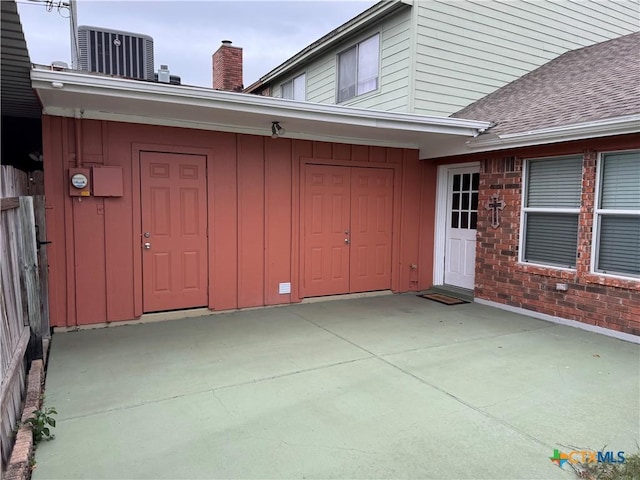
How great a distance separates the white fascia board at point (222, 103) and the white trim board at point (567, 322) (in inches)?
101

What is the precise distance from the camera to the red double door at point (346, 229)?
6566mm

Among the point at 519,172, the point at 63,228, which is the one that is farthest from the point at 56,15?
the point at 519,172

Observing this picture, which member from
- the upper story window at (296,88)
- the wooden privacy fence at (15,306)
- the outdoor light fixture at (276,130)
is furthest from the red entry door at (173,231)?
the upper story window at (296,88)

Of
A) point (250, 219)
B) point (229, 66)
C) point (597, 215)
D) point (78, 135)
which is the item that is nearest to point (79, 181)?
point (78, 135)

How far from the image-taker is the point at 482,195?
6.59 m

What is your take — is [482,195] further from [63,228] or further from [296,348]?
[63,228]

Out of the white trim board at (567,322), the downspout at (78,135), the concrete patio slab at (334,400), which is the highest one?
the downspout at (78,135)

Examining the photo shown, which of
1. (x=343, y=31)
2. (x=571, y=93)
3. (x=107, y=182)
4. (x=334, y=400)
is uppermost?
(x=343, y=31)

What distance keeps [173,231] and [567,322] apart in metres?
5.19

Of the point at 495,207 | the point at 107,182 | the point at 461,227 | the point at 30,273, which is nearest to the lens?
the point at 30,273

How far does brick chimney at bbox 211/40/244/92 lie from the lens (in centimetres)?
1203

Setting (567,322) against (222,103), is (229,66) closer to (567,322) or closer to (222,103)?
(222,103)

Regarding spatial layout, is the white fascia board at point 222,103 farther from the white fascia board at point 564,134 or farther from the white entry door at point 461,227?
the white entry door at point 461,227

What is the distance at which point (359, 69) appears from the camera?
8.48 m
